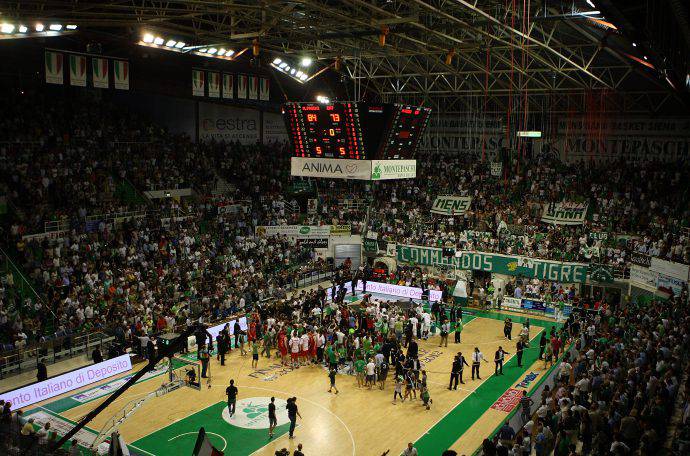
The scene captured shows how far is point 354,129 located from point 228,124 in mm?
19581

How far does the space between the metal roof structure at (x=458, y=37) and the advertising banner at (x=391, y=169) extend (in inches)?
185

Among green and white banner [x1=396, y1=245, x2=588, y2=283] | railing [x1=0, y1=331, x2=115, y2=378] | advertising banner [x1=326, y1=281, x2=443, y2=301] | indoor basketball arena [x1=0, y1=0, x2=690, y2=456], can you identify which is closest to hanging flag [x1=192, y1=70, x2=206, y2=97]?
indoor basketball arena [x1=0, y1=0, x2=690, y2=456]

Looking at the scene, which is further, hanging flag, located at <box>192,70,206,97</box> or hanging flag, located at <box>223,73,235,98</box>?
hanging flag, located at <box>223,73,235,98</box>

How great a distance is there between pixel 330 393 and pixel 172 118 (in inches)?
995

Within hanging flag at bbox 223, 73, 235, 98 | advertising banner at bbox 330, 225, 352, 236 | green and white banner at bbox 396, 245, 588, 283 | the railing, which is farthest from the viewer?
advertising banner at bbox 330, 225, 352, 236

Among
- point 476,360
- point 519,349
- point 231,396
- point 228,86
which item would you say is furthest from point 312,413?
point 228,86

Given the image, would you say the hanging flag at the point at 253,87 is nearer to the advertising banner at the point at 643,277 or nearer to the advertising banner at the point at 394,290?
the advertising banner at the point at 394,290

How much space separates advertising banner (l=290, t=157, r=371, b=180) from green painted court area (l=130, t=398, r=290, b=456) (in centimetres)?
1021

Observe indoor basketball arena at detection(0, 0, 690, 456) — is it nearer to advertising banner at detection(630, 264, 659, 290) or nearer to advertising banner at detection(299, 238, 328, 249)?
advertising banner at detection(630, 264, 659, 290)

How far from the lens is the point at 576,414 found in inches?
551

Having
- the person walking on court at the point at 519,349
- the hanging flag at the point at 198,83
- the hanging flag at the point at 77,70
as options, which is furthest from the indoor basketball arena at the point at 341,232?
the person walking on court at the point at 519,349

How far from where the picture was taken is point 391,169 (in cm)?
2603

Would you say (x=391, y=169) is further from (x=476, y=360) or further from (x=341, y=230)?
(x=341, y=230)

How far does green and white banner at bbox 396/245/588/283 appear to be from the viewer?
31.7m
